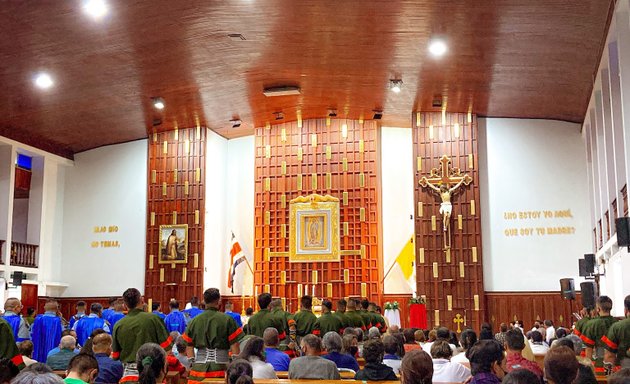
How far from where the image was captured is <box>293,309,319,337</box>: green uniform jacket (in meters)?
10.7

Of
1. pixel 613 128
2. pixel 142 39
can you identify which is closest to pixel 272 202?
pixel 142 39

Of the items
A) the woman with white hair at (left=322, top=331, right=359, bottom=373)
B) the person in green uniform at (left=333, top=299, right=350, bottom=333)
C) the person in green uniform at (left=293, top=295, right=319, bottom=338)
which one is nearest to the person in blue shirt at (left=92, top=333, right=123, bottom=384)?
the woman with white hair at (left=322, top=331, right=359, bottom=373)

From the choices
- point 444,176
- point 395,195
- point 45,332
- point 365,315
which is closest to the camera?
point 365,315

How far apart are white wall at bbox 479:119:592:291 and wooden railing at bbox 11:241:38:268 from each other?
12.9 m

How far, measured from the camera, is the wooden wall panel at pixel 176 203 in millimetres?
21219

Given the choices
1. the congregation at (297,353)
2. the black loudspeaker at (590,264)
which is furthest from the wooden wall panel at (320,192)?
the congregation at (297,353)

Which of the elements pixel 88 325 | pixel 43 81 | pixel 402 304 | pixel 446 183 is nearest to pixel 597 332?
pixel 88 325

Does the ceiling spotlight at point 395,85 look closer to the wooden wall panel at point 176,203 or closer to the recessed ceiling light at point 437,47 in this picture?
the recessed ceiling light at point 437,47

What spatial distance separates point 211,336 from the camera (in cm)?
761

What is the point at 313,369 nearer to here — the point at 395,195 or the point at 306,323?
the point at 306,323

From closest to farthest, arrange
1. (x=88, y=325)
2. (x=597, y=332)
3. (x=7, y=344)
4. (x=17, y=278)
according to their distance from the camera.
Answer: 1. (x=7, y=344)
2. (x=597, y=332)
3. (x=88, y=325)
4. (x=17, y=278)

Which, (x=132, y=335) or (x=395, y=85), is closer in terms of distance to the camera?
(x=132, y=335)

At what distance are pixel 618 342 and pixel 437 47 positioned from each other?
8499mm

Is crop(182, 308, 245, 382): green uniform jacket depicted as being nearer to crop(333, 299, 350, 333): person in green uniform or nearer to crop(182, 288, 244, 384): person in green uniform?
crop(182, 288, 244, 384): person in green uniform
